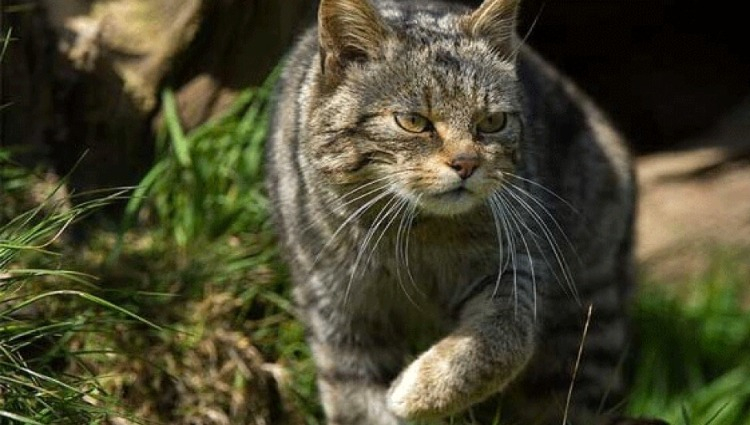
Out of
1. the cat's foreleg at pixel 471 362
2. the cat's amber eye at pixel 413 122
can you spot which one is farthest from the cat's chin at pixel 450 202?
the cat's foreleg at pixel 471 362

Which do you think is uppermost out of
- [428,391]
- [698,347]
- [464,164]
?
[464,164]

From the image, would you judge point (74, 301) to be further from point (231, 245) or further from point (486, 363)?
point (486, 363)

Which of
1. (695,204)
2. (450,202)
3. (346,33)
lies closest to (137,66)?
(346,33)

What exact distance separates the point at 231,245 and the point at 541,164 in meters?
1.45

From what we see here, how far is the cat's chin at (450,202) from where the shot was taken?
441cm

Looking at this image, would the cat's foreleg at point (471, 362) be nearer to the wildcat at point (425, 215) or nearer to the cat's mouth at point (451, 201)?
the wildcat at point (425, 215)

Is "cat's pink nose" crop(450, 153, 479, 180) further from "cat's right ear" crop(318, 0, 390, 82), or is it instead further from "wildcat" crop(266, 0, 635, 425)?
"cat's right ear" crop(318, 0, 390, 82)

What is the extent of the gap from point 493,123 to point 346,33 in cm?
58

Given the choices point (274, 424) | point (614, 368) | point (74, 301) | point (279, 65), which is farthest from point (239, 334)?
point (614, 368)

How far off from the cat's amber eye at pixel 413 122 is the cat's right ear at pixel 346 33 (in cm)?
30

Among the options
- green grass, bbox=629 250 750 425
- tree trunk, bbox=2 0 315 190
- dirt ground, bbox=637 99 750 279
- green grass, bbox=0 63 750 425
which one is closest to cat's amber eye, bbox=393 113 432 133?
green grass, bbox=0 63 750 425

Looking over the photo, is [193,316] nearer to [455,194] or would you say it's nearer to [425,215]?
[425,215]

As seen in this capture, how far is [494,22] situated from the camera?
480 centimetres

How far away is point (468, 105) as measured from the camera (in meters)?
4.49
